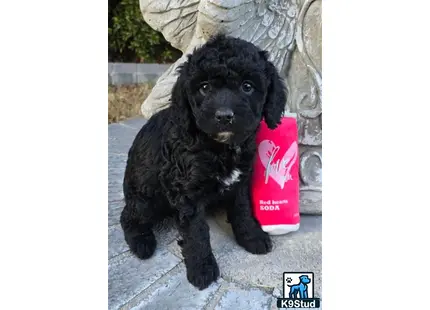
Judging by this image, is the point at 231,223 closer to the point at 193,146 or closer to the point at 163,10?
the point at 193,146

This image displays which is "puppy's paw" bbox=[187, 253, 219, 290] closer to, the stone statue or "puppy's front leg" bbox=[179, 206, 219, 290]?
"puppy's front leg" bbox=[179, 206, 219, 290]

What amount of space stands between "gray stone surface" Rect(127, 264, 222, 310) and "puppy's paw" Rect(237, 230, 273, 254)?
0.21 meters

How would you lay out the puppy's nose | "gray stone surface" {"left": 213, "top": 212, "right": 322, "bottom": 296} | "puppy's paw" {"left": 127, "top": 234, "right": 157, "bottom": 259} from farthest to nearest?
"puppy's paw" {"left": 127, "top": 234, "right": 157, "bottom": 259}
"gray stone surface" {"left": 213, "top": 212, "right": 322, "bottom": 296}
the puppy's nose

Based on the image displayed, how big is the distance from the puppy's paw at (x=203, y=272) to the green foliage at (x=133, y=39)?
0.84 meters

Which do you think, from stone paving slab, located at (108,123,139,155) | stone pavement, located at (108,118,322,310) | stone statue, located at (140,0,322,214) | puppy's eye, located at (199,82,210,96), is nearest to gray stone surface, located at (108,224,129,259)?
stone pavement, located at (108,118,322,310)

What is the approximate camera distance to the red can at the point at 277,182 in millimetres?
1785

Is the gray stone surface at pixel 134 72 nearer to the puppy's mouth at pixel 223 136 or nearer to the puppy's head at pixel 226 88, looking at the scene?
the puppy's head at pixel 226 88

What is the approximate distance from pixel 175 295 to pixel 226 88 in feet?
2.30

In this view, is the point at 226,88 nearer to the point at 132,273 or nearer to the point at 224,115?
the point at 224,115

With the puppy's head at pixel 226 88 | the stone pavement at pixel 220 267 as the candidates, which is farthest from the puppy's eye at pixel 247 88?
the stone pavement at pixel 220 267

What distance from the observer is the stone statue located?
1844 millimetres

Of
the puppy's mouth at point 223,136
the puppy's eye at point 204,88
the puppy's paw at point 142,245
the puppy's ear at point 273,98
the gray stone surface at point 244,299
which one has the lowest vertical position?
the gray stone surface at point 244,299

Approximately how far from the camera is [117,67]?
1935 mm

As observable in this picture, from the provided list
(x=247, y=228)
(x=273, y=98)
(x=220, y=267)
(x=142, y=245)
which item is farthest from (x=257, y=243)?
(x=273, y=98)
